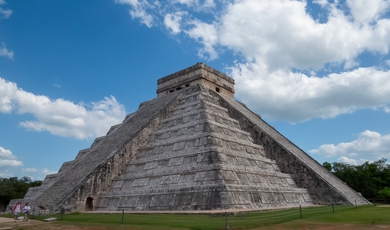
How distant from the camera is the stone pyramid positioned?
14.4 meters

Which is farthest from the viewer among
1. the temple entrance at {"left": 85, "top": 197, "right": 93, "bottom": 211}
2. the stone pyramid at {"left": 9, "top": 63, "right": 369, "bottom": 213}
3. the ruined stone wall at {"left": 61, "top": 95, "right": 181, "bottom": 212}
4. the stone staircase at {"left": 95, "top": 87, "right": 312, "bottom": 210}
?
the temple entrance at {"left": 85, "top": 197, "right": 93, "bottom": 211}

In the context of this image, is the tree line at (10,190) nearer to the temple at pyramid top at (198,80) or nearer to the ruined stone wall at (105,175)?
the temple at pyramid top at (198,80)

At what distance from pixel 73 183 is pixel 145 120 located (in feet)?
22.7

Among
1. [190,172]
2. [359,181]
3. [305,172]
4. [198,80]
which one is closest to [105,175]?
[190,172]

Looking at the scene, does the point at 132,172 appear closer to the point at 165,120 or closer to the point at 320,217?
the point at 165,120

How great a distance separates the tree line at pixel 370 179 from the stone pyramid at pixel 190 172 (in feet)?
29.9

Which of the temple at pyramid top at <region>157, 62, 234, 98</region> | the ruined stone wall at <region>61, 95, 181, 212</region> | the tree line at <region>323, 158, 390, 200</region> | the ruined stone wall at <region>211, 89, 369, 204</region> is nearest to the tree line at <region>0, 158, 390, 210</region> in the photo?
the tree line at <region>323, 158, 390, 200</region>

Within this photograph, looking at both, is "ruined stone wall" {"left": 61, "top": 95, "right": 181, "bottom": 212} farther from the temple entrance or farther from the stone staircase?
the stone staircase

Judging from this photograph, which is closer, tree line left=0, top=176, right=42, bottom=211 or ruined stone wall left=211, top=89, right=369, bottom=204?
ruined stone wall left=211, top=89, right=369, bottom=204

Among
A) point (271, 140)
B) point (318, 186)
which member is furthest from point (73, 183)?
point (318, 186)

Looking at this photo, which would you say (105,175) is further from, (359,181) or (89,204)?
(359,181)

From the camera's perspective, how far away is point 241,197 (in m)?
13.9

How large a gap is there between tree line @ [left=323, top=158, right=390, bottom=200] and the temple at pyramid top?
13521 mm

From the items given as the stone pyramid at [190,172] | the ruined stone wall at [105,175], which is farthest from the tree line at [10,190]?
the ruined stone wall at [105,175]
